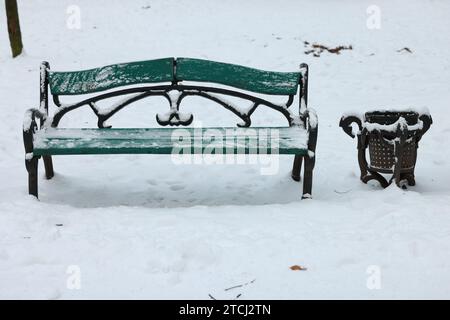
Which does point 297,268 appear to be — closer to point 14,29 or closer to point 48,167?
point 48,167

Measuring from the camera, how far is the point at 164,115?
501 centimetres

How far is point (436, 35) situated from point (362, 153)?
7022 mm

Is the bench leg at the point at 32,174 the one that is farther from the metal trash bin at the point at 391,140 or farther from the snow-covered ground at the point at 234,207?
the metal trash bin at the point at 391,140

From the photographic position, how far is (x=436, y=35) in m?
11.0

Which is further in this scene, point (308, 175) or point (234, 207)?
point (308, 175)

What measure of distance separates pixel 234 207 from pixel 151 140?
84 cm

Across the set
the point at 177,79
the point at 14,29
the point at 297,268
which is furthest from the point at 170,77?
the point at 14,29

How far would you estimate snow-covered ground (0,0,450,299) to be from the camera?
3092 mm

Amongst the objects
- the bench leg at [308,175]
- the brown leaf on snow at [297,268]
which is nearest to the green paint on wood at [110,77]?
the bench leg at [308,175]

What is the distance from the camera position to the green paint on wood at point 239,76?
515 cm

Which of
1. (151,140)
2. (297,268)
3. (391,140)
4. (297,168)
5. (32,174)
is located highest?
(151,140)

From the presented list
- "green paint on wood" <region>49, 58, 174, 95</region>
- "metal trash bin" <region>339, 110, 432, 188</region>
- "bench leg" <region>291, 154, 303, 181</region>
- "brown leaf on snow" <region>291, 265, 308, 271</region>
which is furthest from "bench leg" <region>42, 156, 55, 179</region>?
"brown leaf on snow" <region>291, 265, 308, 271</region>
